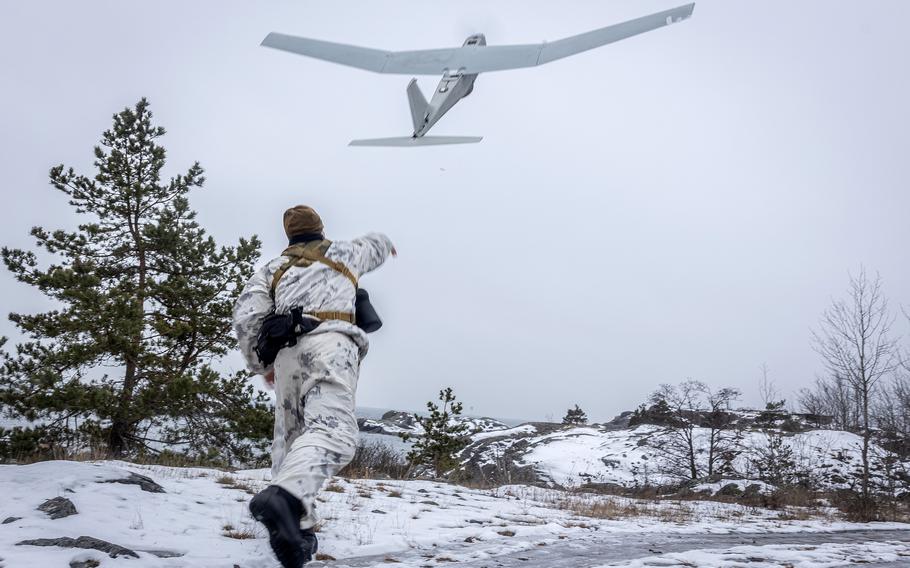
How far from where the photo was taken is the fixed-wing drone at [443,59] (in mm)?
14531

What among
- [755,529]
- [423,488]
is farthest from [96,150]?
[755,529]

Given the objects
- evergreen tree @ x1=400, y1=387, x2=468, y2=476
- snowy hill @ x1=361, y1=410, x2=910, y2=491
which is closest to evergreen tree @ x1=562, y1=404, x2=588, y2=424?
snowy hill @ x1=361, y1=410, x2=910, y2=491

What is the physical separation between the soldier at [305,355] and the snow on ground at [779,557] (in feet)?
8.99

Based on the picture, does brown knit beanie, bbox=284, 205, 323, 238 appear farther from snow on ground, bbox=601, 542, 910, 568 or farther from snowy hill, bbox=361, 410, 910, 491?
snowy hill, bbox=361, 410, 910, 491

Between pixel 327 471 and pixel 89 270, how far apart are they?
1364cm

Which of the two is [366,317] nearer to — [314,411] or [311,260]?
[311,260]

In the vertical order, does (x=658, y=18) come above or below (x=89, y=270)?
above

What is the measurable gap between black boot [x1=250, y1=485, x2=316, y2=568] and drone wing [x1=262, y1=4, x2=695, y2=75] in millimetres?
13677

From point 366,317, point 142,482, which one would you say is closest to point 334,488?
point 142,482

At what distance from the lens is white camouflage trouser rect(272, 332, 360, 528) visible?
8.59 feet

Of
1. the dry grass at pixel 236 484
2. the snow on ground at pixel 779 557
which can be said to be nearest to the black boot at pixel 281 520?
the snow on ground at pixel 779 557

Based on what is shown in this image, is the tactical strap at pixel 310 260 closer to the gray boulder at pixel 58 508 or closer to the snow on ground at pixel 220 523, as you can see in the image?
the snow on ground at pixel 220 523

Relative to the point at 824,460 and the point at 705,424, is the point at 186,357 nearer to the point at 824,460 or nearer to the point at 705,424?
the point at 705,424

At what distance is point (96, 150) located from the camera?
15.8m
